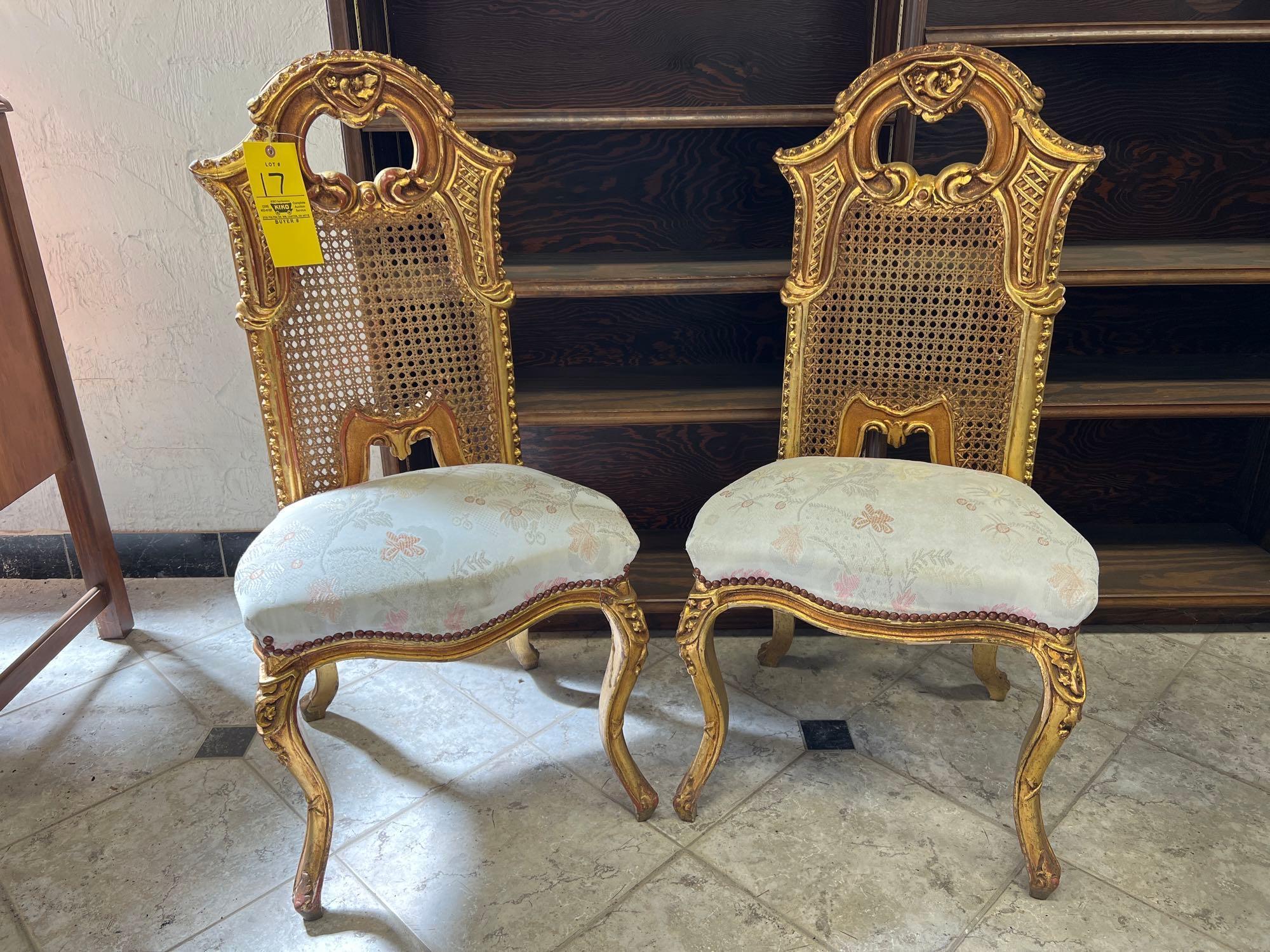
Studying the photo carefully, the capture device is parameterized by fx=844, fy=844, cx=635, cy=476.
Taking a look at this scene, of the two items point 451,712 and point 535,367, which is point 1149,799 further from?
point 535,367

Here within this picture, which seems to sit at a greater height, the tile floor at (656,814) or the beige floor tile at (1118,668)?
the tile floor at (656,814)

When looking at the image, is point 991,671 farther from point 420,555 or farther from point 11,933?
point 11,933

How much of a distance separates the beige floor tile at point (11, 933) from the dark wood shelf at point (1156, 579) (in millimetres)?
1213

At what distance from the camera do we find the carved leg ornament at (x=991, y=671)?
1746 mm

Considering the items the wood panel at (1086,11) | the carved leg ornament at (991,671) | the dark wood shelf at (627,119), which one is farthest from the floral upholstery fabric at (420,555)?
the wood panel at (1086,11)

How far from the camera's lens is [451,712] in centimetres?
176

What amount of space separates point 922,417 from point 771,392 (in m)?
0.40

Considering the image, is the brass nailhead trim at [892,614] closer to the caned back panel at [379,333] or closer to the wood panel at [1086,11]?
the caned back panel at [379,333]

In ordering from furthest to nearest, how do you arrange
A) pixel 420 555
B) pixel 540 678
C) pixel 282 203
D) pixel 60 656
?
pixel 60 656 < pixel 540 678 < pixel 282 203 < pixel 420 555

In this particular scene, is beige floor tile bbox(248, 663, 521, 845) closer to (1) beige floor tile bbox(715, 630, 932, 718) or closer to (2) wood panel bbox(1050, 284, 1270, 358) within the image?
(1) beige floor tile bbox(715, 630, 932, 718)

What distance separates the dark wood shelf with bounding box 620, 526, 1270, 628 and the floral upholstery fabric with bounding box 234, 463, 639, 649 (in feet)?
2.15

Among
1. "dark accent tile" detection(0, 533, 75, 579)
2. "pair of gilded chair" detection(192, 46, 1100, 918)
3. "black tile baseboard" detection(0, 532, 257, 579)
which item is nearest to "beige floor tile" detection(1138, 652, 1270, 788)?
"pair of gilded chair" detection(192, 46, 1100, 918)

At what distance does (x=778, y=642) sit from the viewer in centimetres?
188

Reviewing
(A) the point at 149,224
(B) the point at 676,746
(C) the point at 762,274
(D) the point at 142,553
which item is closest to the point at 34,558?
(D) the point at 142,553
